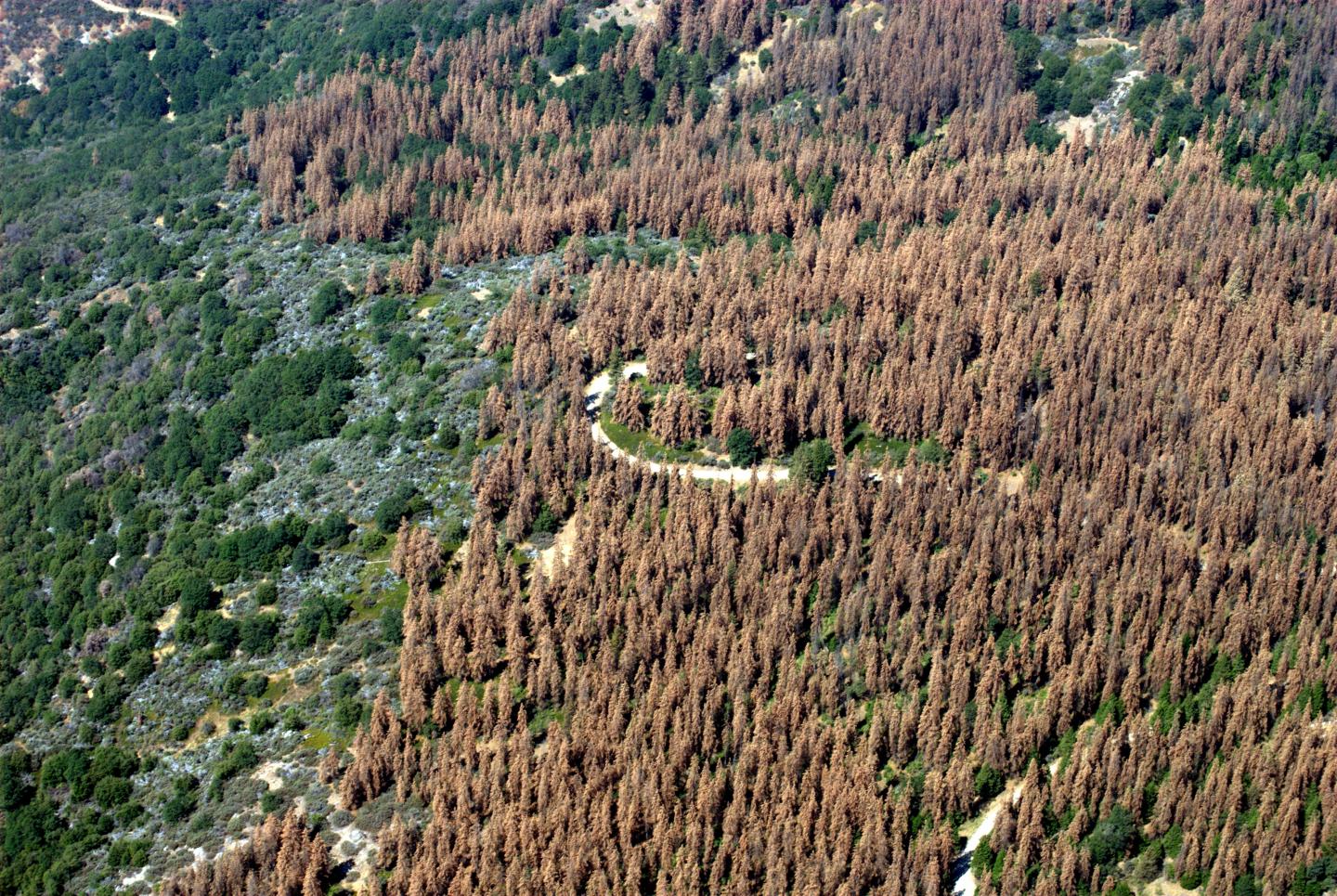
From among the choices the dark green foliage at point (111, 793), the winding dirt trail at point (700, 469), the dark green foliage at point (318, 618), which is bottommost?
the dark green foliage at point (111, 793)

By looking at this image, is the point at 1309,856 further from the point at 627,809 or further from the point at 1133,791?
the point at 627,809

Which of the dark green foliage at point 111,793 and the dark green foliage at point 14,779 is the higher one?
the dark green foliage at point 111,793

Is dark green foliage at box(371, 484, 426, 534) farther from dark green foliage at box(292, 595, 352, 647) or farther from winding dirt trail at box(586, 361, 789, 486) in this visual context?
winding dirt trail at box(586, 361, 789, 486)

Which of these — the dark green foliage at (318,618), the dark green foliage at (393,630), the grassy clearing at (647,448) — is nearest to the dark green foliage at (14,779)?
the dark green foliage at (318,618)

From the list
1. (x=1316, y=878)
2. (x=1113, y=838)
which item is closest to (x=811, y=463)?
(x=1113, y=838)

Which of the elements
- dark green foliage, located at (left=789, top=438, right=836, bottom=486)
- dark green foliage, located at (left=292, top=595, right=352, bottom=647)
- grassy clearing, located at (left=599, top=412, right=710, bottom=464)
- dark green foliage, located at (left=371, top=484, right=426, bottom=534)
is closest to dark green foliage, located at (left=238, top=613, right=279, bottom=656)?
dark green foliage, located at (left=292, top=595, right=352, bottom=647)

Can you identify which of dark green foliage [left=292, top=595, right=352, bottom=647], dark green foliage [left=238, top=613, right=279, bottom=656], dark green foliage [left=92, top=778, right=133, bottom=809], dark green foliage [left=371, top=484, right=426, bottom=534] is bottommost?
dark green foliage [left=92, top=778, right=133, bottom=809]

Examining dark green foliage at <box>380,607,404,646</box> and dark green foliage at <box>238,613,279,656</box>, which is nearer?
dark green foliage at <box>380,607,404,646</box>

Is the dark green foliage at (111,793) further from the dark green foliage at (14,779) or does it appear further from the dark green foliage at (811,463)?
the dark green foliage at (811,463)

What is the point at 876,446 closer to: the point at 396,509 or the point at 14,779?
the point at 396,509

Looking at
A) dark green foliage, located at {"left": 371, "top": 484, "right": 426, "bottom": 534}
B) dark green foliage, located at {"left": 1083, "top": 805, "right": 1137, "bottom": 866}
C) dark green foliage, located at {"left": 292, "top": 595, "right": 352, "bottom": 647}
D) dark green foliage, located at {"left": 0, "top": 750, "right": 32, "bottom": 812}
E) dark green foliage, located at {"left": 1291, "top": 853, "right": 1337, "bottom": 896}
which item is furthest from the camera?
dark green foliage, located at {"left": 371, "top": 484, "right": 426, "bottom": 534}

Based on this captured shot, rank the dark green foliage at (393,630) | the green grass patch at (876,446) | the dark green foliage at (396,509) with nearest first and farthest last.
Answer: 1. the dark green foliage at (393,630)
2. the dark green foliage at (396,509)
3. the green grass patch at (876,446)
